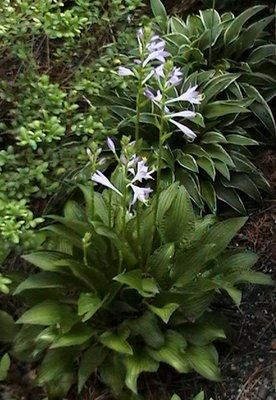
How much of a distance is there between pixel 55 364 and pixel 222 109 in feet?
5.73

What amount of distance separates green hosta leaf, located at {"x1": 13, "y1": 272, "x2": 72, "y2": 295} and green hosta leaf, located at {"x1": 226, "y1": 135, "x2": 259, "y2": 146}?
1346 millimetres

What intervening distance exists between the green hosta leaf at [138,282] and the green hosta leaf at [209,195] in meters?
0.94

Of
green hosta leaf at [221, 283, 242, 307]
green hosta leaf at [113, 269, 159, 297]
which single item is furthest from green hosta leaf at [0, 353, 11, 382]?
green hosta leaf at [221, 283, 242, 307]

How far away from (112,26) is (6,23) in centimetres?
82

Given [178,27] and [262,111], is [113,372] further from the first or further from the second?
[178,27]

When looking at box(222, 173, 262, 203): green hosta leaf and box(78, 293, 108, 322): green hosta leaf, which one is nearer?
box(78, 293, 108, 322): green hosta leaf

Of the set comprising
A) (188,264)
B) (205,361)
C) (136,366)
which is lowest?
(205,361)

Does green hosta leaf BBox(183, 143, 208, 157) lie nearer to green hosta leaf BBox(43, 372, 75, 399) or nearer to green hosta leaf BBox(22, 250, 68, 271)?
green hosta leaf BBox(22, 250, 68, 271)

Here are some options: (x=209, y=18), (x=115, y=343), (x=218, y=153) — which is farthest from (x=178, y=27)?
(x=115, y=343)

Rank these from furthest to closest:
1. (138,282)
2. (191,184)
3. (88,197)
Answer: (191,184) → (88,197) → (138,282)

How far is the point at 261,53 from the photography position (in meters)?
4.77

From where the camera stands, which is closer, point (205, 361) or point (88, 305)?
point (88, 305)

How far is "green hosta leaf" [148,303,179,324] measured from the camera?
3.30m

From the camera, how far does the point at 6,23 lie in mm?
3971
